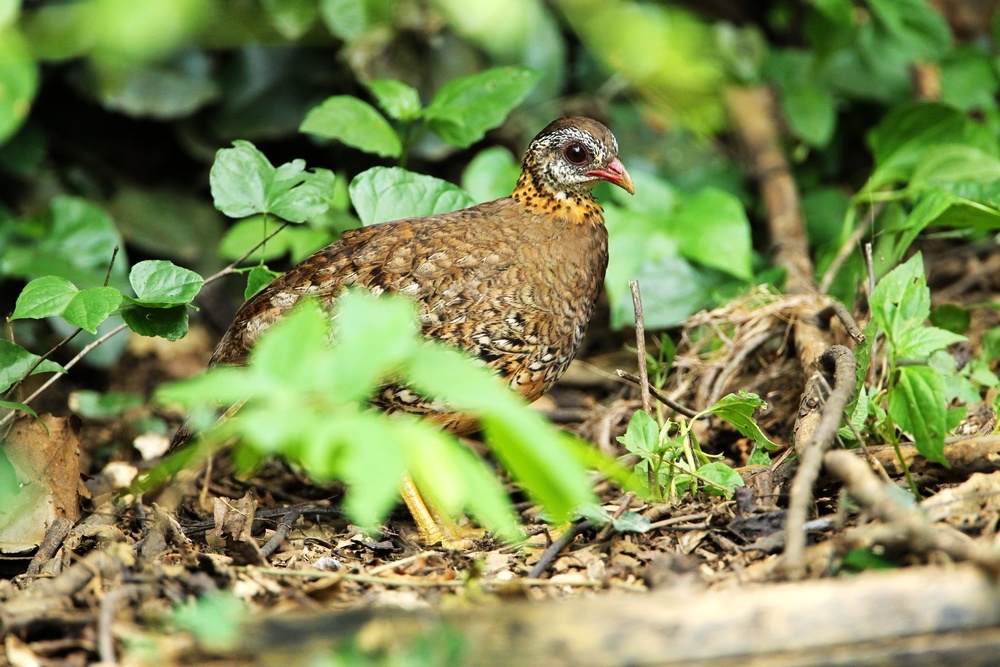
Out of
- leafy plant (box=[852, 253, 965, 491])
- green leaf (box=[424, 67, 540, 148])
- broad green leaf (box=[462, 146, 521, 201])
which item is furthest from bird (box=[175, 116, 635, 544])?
leafy plant (box=[852, 253, 965, 491])

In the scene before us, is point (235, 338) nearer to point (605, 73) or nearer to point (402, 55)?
point (402, 55)

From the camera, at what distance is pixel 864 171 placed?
6562 millimetres

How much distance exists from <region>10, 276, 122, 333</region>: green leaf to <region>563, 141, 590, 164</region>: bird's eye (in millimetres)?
1891

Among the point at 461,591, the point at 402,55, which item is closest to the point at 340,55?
the point at 402,55

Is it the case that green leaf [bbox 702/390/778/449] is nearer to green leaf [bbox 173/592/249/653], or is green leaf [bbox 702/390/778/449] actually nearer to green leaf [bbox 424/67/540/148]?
green leaf [bbox 424/67/540/148]

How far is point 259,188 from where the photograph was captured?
388 centimetres

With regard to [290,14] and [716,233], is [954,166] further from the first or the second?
[290,14]

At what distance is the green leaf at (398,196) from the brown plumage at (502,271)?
14cm

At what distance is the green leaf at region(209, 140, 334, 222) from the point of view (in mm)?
3826

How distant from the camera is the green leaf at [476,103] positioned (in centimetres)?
431

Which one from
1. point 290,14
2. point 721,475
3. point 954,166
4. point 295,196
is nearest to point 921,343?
point 721,475

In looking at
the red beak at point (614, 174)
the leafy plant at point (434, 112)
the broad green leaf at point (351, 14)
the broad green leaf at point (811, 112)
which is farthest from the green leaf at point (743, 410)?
the broad green leaf at point (351, 14)

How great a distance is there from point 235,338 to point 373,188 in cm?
84

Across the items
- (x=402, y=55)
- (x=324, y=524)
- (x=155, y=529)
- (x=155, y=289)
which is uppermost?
(x=402, y=55)
